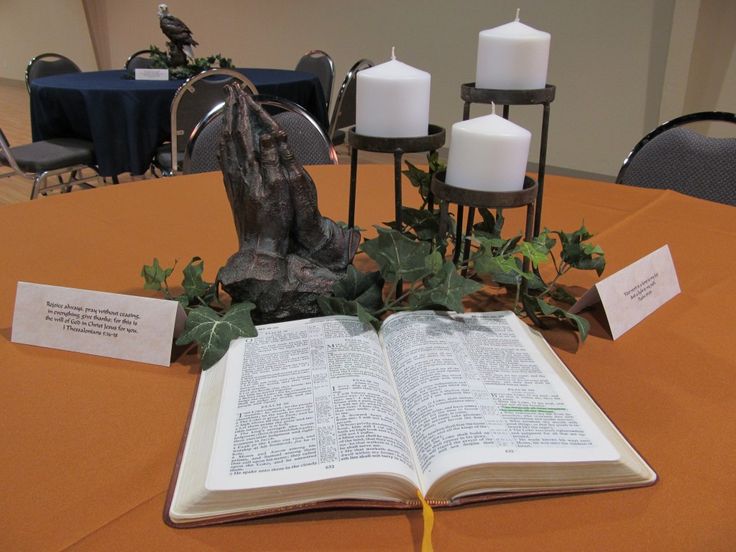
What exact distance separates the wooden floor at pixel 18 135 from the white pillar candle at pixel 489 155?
4.47ft

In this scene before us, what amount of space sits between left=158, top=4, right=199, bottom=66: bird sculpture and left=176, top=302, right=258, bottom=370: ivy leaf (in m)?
2.37

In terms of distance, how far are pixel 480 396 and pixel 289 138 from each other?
41.5 inches

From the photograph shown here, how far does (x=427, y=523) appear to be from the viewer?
40 centimetres

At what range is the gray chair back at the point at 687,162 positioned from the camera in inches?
51.9

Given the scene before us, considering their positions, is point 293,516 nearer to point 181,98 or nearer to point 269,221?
point 269,221

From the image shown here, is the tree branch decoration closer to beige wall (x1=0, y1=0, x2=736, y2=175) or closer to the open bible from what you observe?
the open bible

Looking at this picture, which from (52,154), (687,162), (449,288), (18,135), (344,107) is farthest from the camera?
(18,135)

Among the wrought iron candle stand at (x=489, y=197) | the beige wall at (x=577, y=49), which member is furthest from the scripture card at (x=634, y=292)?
the beige wall at (x=577, y=49)

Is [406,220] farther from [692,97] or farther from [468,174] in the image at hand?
[692,97]

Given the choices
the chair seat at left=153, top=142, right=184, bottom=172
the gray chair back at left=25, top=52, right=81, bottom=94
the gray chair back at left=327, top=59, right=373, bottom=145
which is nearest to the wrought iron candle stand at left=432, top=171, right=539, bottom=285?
the chair seat at left=153, top=142, right=184, bottom=172

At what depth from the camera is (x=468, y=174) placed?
60 centimetres

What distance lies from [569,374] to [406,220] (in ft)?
0.95

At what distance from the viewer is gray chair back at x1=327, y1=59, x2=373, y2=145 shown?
2566 millimetres

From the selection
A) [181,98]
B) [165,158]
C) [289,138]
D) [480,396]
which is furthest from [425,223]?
[165,158]
